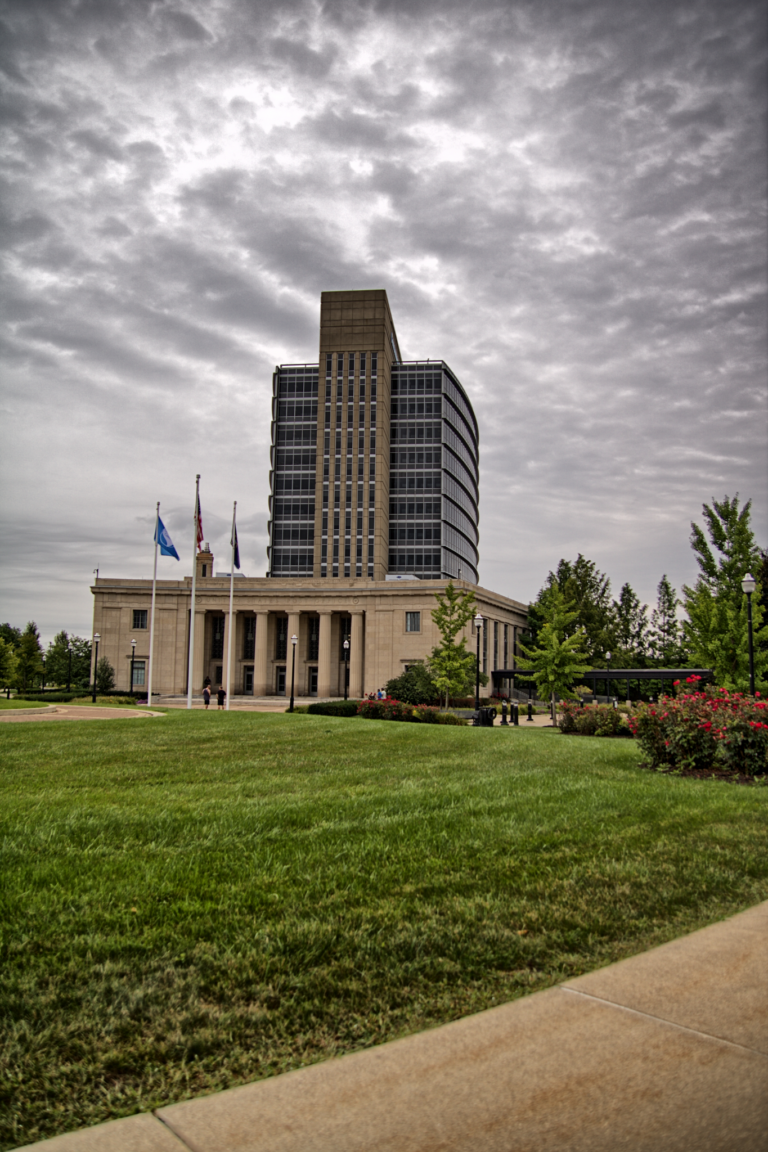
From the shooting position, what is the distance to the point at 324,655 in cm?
7950

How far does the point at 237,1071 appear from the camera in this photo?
349 cm

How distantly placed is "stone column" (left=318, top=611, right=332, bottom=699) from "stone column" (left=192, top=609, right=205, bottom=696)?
1336cm

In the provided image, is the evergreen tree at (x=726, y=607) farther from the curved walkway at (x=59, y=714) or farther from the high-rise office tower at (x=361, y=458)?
the high-rise office tower at (x=361, y=458)

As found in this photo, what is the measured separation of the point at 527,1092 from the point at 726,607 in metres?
33.9

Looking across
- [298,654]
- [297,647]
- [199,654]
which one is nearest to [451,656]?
[298,654]

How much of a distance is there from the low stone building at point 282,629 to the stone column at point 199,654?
111mm

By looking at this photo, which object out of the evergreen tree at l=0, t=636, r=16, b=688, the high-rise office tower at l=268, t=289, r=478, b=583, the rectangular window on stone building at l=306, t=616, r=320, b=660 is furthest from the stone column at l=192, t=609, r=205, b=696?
the high-rise office tower at l=268, t=289, r=478, b=583

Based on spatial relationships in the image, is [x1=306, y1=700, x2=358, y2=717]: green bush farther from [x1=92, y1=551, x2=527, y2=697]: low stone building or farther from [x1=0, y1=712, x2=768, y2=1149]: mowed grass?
[x1=92, y1=551, x2=527, y2=697]: low stone building

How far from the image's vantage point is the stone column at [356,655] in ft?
258

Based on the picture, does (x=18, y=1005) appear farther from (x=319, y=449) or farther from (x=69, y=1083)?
(x=319, y=449)

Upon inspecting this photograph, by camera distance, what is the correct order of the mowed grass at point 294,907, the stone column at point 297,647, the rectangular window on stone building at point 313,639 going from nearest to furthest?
the mowed grass at point 294,907 → the stone column at point 297,647 → the rectangular window on stone building at point 313,639

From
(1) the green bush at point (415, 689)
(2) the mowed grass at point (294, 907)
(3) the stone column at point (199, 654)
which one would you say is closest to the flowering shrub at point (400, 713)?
(2) the mowed grass at point (294, 907)

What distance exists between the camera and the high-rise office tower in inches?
4380

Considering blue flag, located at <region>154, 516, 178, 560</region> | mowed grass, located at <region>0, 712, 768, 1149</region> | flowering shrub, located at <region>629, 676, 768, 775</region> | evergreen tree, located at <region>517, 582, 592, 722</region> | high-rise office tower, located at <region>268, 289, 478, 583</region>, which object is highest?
high-rise office tower, located at <region>268, 289, 478, 583</region>
